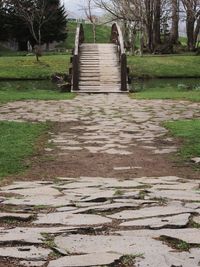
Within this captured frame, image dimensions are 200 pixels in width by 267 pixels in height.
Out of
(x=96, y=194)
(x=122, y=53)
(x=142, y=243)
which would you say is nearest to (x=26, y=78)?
(x=122, y=53)

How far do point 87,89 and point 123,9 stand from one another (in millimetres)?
23757

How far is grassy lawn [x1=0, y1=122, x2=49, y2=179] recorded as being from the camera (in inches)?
310

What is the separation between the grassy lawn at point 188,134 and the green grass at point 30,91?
7.20 meters

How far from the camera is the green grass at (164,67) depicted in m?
29.8

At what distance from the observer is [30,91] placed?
22328 mm

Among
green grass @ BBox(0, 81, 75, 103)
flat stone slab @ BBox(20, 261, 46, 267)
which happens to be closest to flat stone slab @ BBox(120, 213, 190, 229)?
flat stone slab @ BBox(20, 261, 46, 267)

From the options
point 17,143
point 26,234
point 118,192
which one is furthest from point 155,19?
point 26,234

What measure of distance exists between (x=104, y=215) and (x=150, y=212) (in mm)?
415

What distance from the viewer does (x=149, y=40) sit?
39781 mm

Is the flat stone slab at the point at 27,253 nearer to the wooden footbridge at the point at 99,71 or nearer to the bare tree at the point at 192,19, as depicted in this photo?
the wooden footbridge at the point at 99,71

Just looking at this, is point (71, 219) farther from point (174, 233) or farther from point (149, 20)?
point (149, 20)

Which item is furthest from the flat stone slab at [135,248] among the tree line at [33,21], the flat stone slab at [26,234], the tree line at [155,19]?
the tree line at [33,21]

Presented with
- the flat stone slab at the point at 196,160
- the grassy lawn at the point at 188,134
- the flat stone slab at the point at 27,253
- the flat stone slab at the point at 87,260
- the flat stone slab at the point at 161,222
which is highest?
the flat stone slab at the point at 87,260

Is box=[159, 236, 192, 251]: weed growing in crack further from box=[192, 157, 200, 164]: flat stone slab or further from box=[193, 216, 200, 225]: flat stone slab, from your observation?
box=[192, 157, 200, 164]: flat stone slab
